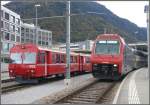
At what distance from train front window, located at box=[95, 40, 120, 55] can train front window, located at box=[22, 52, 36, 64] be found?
602 centimetres

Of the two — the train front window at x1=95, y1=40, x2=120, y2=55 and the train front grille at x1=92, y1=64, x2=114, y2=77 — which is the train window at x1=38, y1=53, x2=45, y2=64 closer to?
the train front grille at x1=92, y1=64, x2=114, y2=77

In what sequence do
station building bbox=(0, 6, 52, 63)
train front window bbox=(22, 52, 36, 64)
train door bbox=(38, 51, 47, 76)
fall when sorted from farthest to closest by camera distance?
station building bbox=(0, 6, 52, 63) → train door bbox=(38, 51, 47, 76) → train front window bbox=(22, 52, 36, 64)

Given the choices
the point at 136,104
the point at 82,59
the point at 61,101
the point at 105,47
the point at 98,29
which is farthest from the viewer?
the point at 98,29

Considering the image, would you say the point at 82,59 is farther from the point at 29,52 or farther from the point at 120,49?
the point at 29,52

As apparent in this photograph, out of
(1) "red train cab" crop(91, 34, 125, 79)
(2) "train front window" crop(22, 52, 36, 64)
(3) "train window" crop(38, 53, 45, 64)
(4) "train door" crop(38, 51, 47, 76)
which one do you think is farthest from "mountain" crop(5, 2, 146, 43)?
(2) "train front window" crop(22, 52, 36, 64)

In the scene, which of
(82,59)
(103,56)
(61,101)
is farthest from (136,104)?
(82,59)

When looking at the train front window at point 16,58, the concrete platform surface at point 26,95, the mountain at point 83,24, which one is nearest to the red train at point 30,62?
the train front window at point 16,58

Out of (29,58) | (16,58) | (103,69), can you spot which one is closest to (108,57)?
(103,69)

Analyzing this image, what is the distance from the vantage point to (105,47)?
34.1 meters

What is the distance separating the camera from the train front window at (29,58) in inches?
1184

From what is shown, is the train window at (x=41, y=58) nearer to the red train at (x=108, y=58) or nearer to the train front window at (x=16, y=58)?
the train front window at (x=16, y=58)

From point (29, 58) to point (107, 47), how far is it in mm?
6915

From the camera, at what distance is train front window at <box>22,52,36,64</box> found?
98.7 feet

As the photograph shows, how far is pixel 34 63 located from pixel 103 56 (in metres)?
6.15
